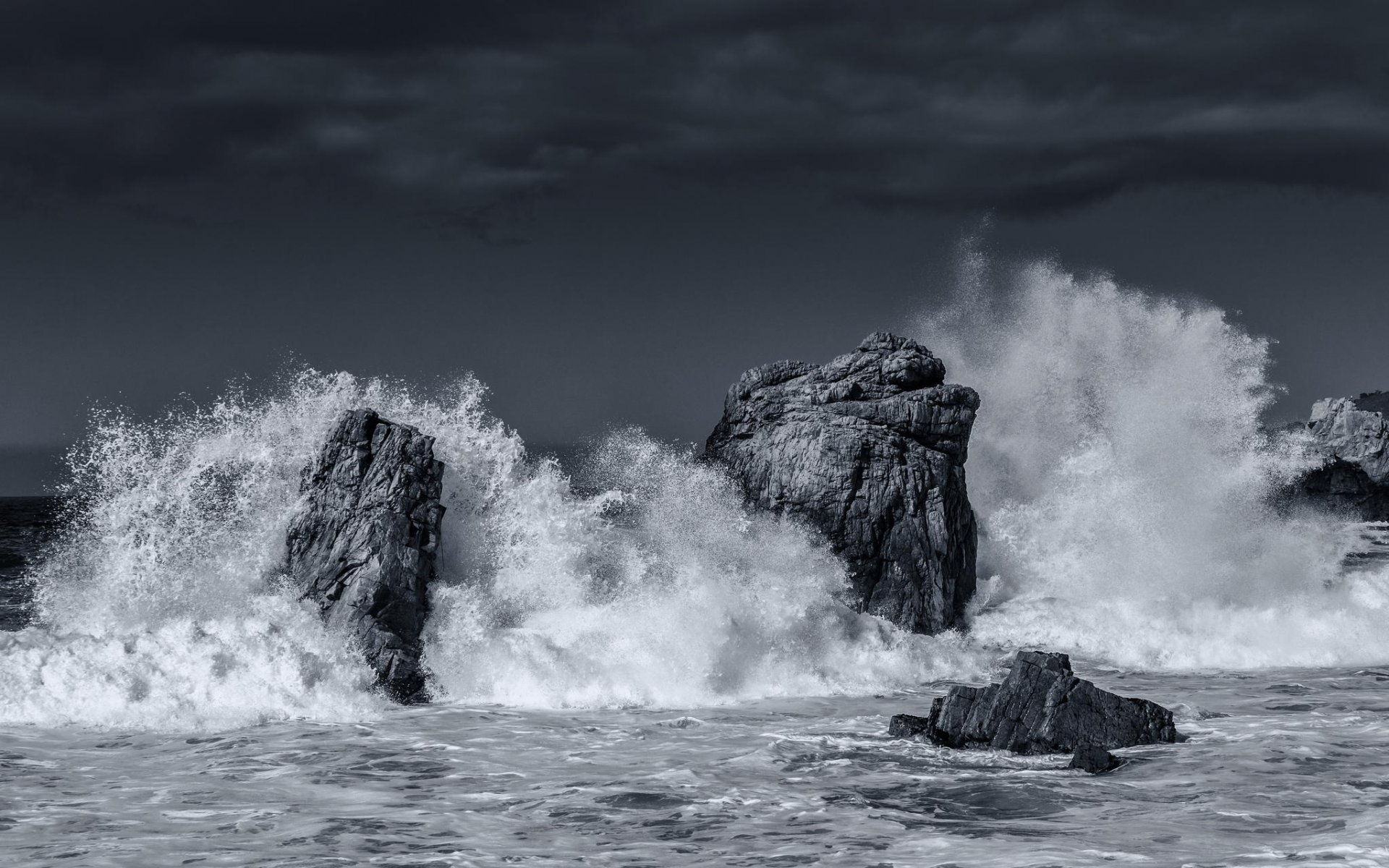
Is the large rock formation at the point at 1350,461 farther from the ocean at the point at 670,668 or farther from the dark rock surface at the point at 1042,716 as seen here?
the dark rock surface at the point at 1042,716

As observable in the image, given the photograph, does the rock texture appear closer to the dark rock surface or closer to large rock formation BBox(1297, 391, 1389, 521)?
the dark rock surface

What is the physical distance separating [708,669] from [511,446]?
537 cm

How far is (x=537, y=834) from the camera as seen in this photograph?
11445 mm

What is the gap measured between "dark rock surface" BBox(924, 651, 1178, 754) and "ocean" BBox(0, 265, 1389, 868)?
0.54m

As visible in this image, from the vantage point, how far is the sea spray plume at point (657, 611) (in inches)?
709

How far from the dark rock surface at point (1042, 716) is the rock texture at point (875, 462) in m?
6.24

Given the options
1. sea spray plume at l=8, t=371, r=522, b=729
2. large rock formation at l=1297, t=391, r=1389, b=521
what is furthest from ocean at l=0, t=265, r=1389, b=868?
large rock formation at l=1297, t=391, r=1389, b=521

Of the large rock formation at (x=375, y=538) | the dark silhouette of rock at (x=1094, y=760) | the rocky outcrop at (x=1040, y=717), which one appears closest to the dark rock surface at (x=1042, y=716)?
the rocky outcrop at (x=1040, y=717)

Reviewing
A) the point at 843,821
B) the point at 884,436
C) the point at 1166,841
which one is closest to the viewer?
the point at 1166,841

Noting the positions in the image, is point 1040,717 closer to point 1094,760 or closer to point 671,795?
point 1094,760

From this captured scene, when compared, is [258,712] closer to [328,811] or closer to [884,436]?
[328,811]

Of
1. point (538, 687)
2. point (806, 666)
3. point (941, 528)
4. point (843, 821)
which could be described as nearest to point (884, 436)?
point (941, 528)

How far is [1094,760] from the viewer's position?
45.0 feet

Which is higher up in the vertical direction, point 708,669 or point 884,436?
point 884,436
